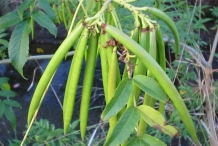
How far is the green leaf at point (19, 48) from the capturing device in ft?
2.82

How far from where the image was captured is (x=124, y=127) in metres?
0.69

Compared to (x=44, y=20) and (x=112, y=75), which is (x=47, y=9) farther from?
(x=112, y=75)

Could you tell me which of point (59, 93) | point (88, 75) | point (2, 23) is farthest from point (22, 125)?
point (88, 75)

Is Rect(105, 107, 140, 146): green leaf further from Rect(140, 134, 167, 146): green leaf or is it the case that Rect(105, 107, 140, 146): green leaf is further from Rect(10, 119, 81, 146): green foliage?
Rect(10, 119, 81, 146): green foliage

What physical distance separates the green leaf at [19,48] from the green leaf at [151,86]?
0.28 metres

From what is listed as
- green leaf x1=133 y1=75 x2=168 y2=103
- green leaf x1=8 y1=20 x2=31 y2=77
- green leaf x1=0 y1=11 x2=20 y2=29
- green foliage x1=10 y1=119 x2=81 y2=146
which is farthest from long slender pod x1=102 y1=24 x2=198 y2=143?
green foliage x1=10 y1=119 x2=81 y2=146

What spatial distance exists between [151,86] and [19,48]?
0.34m

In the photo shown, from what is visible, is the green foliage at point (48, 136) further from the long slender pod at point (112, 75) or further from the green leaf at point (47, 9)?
the long slender pod at point (112, 75)

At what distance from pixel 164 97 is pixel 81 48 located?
0.53 feet

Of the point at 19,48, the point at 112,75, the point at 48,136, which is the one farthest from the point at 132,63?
the point at 48,136

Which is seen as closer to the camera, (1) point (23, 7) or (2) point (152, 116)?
(2) point (152, 116)

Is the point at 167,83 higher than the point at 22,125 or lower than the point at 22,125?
higher

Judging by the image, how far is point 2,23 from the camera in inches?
38.2

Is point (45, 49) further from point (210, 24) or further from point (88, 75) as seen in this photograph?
point (88, 75)
